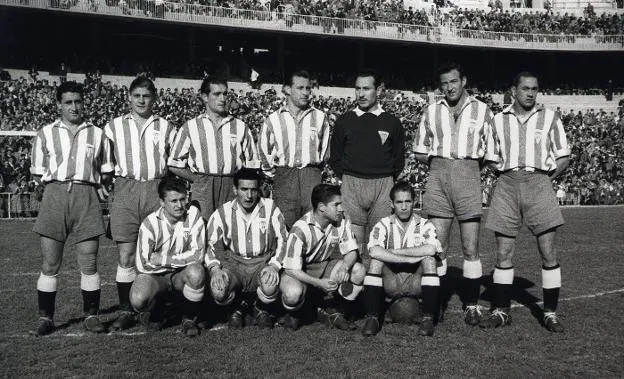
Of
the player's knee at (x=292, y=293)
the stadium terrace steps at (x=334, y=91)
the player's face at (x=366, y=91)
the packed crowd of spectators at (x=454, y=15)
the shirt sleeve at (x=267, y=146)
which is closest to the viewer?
the player's knee at (x=292, y=293)

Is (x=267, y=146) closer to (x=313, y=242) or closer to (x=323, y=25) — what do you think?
(x=313, y=242)

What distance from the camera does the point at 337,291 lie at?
572 cm

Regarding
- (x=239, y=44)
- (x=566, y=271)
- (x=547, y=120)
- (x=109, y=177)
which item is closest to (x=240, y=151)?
(x=109, y=177)

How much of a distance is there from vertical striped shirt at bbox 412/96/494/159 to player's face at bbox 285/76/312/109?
1.17m

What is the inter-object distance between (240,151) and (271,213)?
721 millimetres

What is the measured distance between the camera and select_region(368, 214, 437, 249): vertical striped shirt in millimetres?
5773

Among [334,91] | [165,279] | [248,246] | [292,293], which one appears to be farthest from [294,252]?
[334,91]

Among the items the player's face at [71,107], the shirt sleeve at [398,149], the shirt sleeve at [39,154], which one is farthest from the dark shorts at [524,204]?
the shirt sleeve at [39,154]

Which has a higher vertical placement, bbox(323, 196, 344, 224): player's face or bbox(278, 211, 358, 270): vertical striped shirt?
bbox(323, 196, 344, 224): player's face

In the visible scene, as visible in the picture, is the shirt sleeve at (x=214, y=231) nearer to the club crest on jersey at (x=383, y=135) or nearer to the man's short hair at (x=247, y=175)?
the man's short hair at (x=247, y=175)

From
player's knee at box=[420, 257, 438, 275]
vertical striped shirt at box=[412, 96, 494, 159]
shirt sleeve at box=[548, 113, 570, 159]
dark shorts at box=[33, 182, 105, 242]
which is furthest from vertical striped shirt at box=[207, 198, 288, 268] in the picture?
shirt sleeve at box=[548, 113, 570, 159]

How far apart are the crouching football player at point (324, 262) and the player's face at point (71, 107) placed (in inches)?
82.5

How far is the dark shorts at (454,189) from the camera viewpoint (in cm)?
579

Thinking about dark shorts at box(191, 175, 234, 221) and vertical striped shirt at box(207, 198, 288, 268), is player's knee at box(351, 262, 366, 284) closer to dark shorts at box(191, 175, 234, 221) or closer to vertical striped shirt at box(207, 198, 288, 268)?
vertical striped shirt at box(207, 198, 288, 268)
